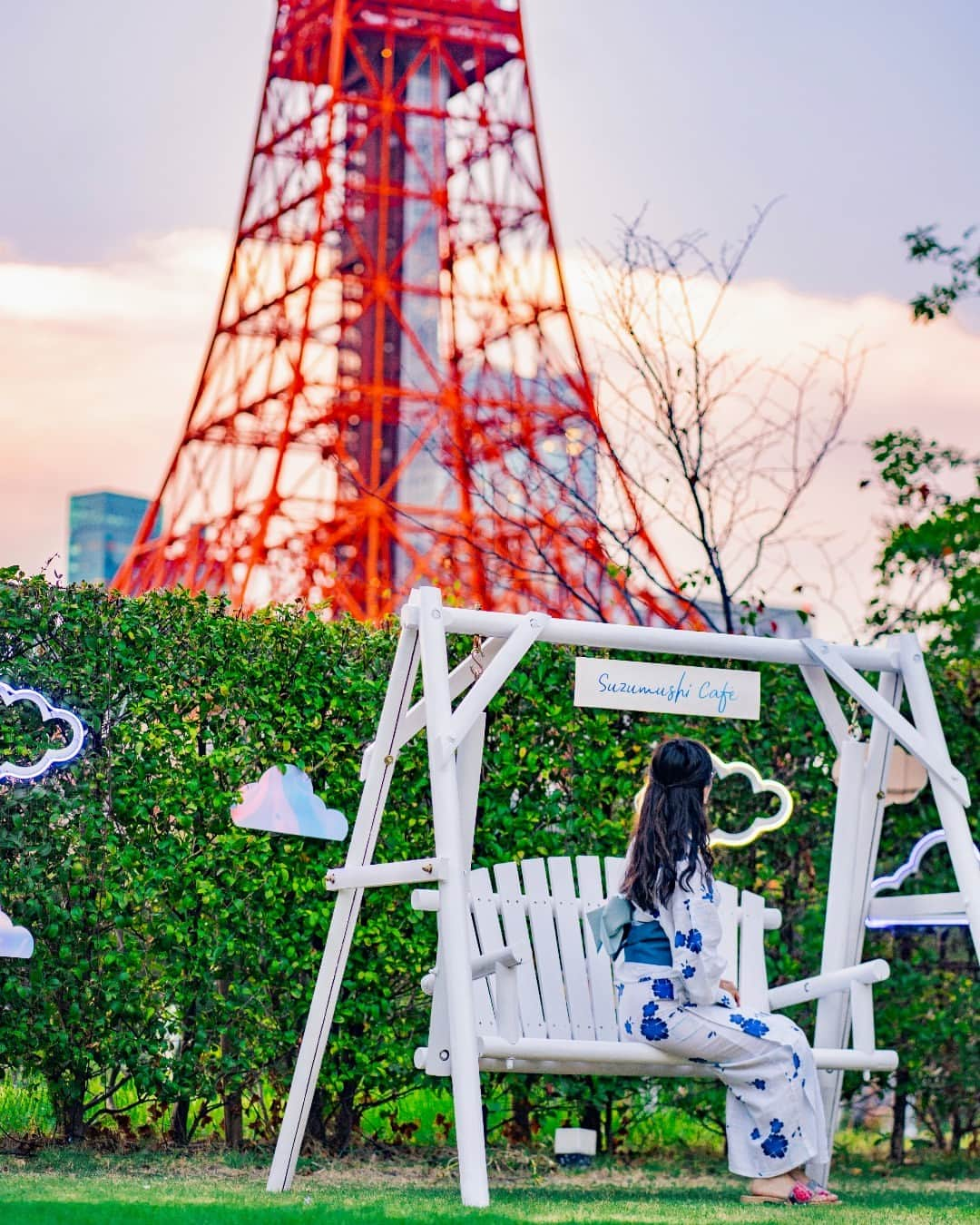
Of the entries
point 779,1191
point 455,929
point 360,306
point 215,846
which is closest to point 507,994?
point 455,929

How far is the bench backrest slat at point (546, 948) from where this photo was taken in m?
4.90

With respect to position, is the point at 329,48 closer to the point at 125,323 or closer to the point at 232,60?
the point at 232,60

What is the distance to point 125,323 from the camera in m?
26.0

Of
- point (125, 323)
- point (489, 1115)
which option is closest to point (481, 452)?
point (489, 1115)

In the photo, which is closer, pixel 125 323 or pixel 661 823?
pixel 661 823

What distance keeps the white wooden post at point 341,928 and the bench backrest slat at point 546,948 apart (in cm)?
55

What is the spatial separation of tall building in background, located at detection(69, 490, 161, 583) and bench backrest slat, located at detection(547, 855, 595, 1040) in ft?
168

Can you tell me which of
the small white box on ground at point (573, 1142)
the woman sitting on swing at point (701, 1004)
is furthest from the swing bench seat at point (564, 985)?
the small white box on ground at point (573, 1142)

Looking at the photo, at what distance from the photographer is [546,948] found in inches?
196

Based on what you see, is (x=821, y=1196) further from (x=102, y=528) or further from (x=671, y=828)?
(x=102, y=528)

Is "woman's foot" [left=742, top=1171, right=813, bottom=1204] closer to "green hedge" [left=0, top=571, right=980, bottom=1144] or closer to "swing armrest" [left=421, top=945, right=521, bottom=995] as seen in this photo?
"swing armrest" [left=421, top=945, right=521, bottom=995]

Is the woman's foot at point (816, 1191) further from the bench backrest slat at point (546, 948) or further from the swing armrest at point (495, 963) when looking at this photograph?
the swing armrest at point (495, 963)

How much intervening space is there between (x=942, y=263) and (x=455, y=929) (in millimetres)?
4948

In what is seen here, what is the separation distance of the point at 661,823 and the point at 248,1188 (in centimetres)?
153
